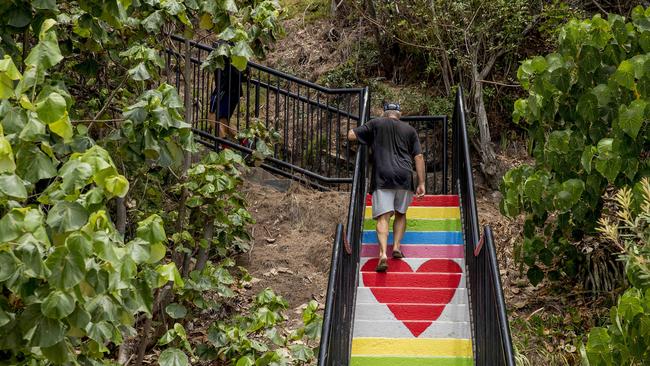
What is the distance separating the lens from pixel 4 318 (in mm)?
4117

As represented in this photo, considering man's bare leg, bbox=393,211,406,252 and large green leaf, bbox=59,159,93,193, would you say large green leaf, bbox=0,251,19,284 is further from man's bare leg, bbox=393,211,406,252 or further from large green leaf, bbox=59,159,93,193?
man's bare leg, bbox=393,211,406,252

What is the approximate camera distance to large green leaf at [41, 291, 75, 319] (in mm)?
3900

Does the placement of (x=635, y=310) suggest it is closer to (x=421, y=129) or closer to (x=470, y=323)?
(x=470, y=323)

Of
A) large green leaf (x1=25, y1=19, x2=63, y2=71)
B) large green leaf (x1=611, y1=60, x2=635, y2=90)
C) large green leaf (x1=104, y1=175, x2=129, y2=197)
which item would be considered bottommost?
large green leaf (x1=104, y1=175, x2=129, y2=197)

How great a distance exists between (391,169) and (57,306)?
5.58 meters

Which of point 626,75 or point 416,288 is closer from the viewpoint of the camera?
point 626,75

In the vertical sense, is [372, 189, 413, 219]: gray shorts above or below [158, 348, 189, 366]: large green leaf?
above

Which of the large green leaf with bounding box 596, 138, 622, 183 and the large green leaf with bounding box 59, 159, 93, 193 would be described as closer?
the large green leaf with bounding box 59, 159, 93, 193

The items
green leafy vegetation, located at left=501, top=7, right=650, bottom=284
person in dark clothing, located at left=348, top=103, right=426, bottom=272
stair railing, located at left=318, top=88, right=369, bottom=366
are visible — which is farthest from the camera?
person in dark clothing, located at left=348, top=103, right=426, bottom=272

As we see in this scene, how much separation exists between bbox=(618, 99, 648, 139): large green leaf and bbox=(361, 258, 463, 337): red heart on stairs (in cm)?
232

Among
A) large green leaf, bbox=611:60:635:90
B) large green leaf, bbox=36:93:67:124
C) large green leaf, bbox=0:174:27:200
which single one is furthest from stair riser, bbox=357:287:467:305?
large green leaf, bbox=0:174:27:200

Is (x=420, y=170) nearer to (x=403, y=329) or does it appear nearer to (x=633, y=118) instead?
(x=403, y=329)

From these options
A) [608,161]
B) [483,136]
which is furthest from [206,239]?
[483,136]

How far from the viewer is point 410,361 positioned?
7258mm
